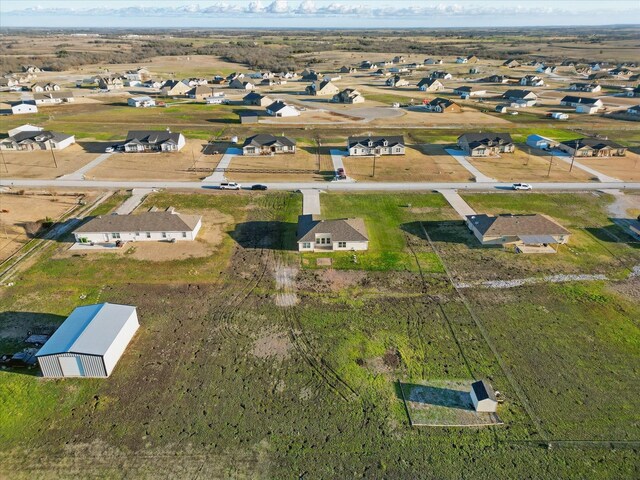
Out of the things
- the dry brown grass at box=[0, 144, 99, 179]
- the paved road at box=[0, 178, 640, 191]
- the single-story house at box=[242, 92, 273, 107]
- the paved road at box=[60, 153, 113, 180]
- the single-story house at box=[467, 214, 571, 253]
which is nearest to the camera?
→ the single-story house at box=[467, 214, 571, 253]

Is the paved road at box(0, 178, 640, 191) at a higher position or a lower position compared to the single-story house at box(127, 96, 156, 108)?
lower

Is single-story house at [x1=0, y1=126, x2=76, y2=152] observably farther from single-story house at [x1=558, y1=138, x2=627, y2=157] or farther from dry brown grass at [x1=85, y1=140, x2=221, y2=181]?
single-story house at [x1=558, y1=138, x2=627, y2=157]

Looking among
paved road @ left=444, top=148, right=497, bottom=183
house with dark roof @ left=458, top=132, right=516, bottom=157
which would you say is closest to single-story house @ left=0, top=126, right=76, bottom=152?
paved road @ left=444, top=148, right=497, bottom=183

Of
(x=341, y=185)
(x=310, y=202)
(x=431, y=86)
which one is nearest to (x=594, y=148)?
(x=341, y=185)

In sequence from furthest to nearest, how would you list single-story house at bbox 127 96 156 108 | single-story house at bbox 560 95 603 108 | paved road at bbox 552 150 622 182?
single-story house at bbox 127 96 156 108 < single-story house at bbox 560 95 603 108 < paved road at bbox 552 150 622 182

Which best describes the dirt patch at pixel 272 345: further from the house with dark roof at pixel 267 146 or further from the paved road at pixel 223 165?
the house with dark roof at pixel 267 146

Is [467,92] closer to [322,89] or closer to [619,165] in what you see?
[322,89]

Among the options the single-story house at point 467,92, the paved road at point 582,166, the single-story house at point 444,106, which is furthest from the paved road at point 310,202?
the single-story house at point 467,92
